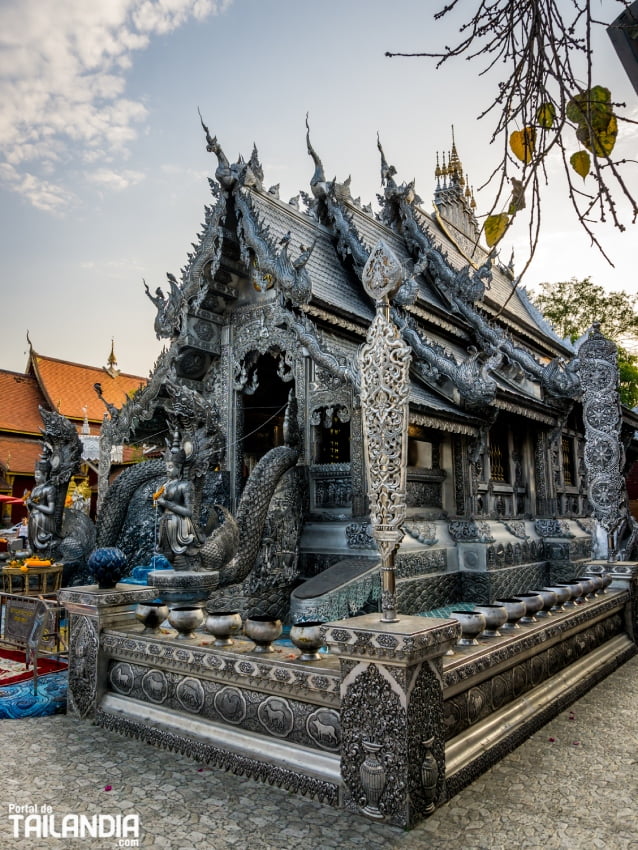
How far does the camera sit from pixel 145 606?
416cm

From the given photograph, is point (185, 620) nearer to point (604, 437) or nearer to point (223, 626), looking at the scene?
point (223, 626)

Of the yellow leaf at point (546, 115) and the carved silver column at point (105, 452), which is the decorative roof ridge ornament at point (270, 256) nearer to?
the carved silver column at point (105, 452)

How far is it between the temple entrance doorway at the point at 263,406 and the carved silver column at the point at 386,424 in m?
5.43

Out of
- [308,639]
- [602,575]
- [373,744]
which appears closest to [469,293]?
[602,575]

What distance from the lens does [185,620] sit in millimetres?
3807

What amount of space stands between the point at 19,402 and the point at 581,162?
25197 millimetres

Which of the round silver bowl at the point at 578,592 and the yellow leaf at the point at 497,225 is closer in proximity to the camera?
the yellow leaf at the point at 497,225

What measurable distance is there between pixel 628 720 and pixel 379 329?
3.09 metres

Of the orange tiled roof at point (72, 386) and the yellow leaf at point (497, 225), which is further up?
the orange tiled roof at point (72, 386)

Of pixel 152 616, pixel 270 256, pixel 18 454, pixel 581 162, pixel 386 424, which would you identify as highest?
pixel 270 256

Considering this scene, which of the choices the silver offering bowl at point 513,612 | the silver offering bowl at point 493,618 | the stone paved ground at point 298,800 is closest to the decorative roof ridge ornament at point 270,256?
the silver offering bowl at point 513,612

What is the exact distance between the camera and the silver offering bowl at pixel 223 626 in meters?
3.59

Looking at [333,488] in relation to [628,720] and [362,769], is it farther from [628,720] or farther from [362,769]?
[362,769]

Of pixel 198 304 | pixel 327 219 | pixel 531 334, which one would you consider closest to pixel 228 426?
pixel 198 304
